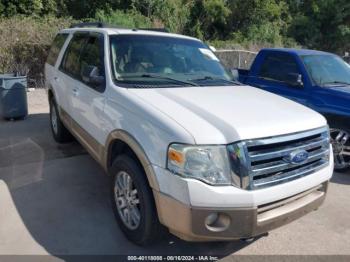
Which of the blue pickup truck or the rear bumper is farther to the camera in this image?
the blue pickup truck

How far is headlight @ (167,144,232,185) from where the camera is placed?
2.90m

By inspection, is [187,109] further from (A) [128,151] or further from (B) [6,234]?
(B) [6,234]

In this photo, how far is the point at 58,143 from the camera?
6578 mm

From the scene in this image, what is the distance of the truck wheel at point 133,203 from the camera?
3268 millimetres

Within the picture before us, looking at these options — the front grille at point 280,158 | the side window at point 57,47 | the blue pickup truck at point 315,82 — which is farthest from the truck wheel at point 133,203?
the blue pickup truck at point 315,82

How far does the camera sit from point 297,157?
3215 millimetres

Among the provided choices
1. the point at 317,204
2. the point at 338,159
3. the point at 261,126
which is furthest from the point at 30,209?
the point at 338,159

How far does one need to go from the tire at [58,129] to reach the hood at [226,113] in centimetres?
298

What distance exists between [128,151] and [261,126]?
1.34 m

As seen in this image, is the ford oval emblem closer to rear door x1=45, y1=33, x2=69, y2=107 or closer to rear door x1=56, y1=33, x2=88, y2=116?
rear door x1=56, y1=33, x2=88, y2=116

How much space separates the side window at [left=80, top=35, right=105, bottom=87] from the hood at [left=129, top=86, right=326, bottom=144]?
634 mm

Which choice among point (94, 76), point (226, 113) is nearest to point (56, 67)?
point (94, 76)

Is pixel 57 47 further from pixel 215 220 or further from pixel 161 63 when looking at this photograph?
pixel 215 220

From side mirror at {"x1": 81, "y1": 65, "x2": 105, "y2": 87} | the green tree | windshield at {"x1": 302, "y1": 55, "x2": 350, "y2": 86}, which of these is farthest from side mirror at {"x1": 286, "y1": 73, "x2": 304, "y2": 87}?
the green tree
